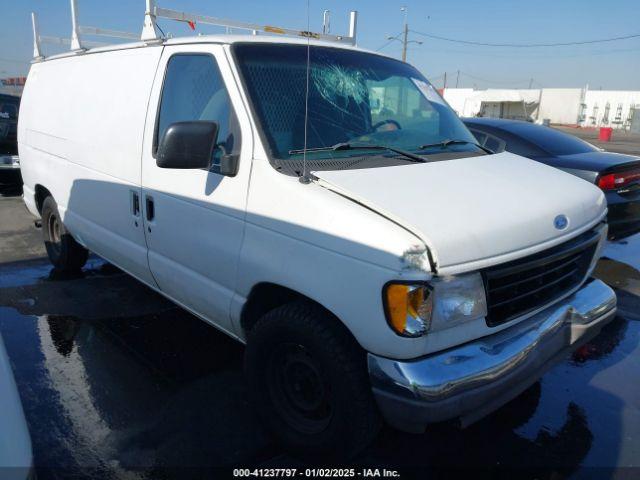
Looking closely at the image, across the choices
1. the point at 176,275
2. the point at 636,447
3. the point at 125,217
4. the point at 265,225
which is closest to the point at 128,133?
the point at 125,217

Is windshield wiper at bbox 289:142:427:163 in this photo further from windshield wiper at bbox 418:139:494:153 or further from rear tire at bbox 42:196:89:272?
rear tire at bbox 42:196:89:272

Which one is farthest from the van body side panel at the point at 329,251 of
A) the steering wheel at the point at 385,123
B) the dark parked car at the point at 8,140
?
the dark parked car at the point at 8,140

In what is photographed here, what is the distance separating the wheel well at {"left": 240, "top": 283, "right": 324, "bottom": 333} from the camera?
2.63 m

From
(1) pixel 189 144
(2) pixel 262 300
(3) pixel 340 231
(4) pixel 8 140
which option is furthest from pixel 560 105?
(3) pixel 340 231

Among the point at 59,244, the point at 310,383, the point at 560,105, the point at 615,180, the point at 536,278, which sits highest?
the point at 560,105

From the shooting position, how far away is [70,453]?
266 centimetres

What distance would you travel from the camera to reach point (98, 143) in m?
3.88

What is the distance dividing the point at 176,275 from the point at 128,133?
1.11 meters

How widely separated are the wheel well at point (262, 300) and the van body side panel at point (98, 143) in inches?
45.3

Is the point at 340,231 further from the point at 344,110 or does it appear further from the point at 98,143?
the point at 98,143

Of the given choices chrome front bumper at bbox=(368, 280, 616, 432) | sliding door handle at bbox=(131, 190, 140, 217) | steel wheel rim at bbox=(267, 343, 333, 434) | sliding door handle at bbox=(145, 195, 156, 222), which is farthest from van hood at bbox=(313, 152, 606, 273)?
sliding door handle at bbox=(131, 190, 140, 217)

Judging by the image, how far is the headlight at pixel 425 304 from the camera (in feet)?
6.72

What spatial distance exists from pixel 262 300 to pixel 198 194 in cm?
74

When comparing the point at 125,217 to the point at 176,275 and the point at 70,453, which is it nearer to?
the point at 176,275
